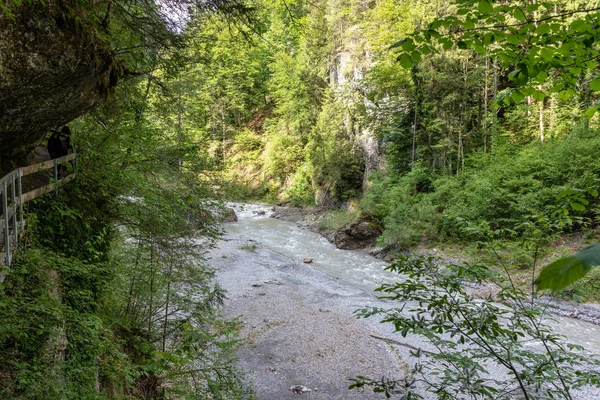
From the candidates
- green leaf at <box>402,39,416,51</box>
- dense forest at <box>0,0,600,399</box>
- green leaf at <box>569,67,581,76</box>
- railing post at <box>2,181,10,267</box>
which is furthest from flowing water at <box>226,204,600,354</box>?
green leaf at <box>569,67,581,76</box>

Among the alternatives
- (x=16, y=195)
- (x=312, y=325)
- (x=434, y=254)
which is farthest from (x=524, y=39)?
(x=434, y=254)

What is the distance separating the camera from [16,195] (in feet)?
14.4

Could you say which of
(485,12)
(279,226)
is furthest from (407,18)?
(485,12)

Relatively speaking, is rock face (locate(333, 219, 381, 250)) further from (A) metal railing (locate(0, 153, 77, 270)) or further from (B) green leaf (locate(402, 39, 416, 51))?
(B) green leaf (locate(402, 39, 416, 51))

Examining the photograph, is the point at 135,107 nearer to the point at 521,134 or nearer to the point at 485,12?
the point at 485,12

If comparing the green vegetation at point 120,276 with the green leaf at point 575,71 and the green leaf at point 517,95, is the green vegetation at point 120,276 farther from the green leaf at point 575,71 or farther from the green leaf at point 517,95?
the green leaf at point 575,71

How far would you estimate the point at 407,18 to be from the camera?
65.6 feet

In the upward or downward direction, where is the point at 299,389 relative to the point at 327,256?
downward

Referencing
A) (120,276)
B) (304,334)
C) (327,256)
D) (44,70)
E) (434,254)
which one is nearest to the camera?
(44,70)

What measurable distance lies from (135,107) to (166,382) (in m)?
5.73

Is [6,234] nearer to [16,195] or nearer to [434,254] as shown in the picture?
[16,195]

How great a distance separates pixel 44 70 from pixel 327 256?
48.2 feet

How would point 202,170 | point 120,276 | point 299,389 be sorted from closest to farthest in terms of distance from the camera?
point 120,276 → point 299,389 → point 202,170

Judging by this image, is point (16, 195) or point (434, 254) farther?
point (434, 254)
